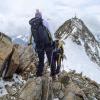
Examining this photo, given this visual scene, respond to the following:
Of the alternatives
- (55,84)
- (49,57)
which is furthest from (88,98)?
(49,57)

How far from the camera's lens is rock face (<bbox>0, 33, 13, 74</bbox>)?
22500 mm

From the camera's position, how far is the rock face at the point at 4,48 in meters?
22.5

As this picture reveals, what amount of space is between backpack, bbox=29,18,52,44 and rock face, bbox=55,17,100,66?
3724 cm

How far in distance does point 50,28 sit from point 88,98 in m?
5.01

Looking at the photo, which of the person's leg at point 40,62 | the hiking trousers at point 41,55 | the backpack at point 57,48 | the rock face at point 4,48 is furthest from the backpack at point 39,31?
the rock face at point 4,48

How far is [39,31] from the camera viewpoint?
20.0 metres

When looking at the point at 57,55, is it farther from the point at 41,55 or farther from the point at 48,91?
the point at 48,91

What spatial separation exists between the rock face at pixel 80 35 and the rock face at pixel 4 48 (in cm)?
3349

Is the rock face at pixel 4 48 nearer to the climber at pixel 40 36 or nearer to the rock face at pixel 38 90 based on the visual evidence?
the climber at pixel 40 36

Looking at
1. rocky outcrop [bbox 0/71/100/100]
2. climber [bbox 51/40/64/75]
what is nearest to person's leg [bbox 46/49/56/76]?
climber [bbox 51/40/64/75]

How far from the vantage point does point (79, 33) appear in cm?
6712

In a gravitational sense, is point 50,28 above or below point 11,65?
above

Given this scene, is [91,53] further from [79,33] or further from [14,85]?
[14,85]

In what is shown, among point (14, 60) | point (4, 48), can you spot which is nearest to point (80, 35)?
point (4, 48)
